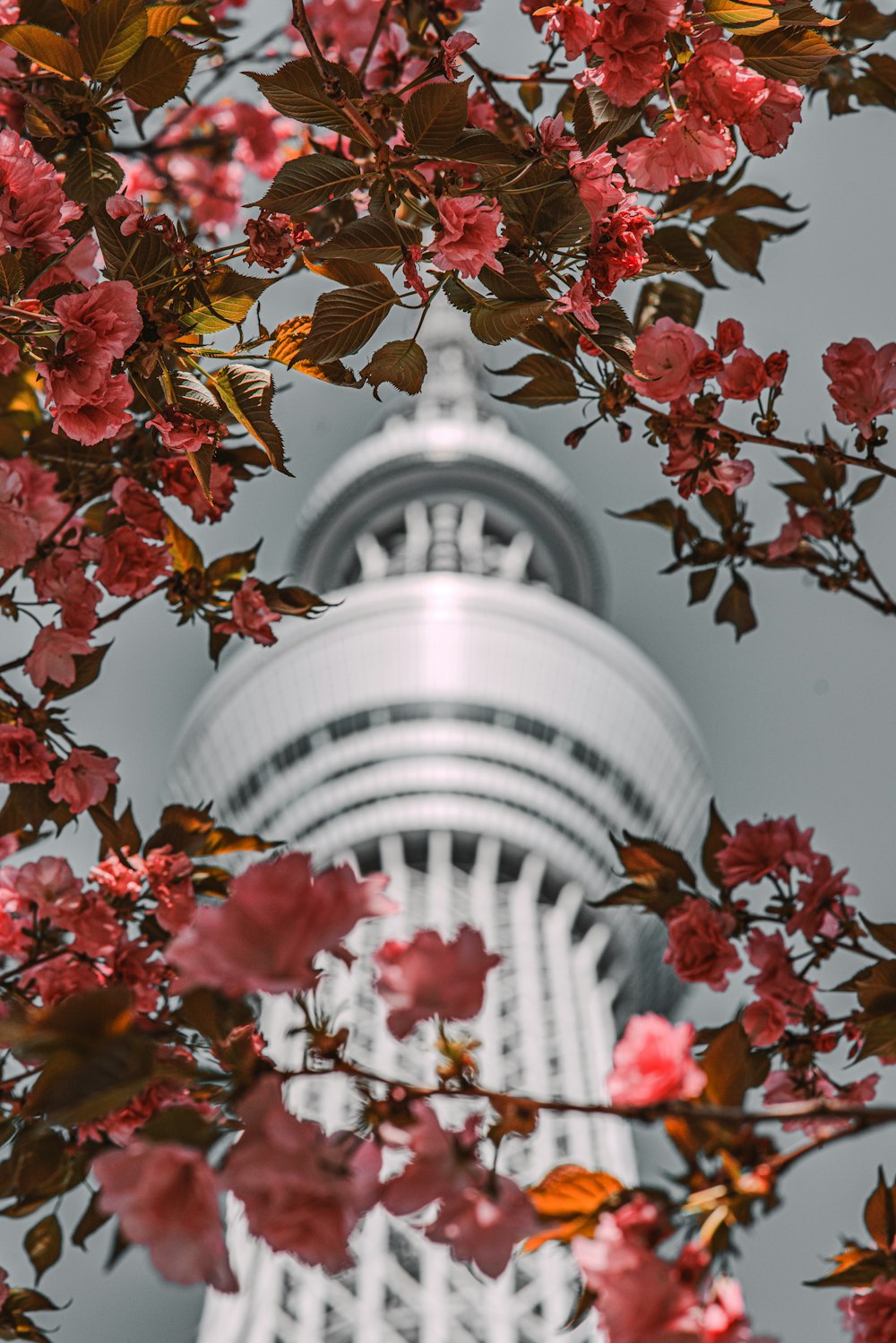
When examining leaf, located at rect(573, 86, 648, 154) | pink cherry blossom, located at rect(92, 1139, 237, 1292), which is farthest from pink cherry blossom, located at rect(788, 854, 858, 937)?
pink cherry blossom, located at rect(92, 1139, 237, 1292)

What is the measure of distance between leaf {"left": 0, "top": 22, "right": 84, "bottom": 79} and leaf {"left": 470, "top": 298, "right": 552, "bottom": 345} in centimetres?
111

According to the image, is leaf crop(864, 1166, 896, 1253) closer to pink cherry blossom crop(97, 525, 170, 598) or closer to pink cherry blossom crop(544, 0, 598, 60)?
pink cherry blossom crop(544, 0, 598, 60)

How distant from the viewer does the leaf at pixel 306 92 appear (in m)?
3.01

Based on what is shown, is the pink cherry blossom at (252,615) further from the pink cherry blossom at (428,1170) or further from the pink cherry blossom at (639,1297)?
the pink cherry blossom at (639,1297)

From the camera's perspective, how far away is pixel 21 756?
14.4 feet

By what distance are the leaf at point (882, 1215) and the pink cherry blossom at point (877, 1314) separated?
0.32ft

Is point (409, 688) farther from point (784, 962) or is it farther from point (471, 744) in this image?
point (784, 962)

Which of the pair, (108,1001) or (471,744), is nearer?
(108,1001)

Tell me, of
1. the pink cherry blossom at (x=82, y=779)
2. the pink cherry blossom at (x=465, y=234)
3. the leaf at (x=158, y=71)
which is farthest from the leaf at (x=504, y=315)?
the pink cherry blossom at (x=82, y=779)

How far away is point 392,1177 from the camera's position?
1985 mm

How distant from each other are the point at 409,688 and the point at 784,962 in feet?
143

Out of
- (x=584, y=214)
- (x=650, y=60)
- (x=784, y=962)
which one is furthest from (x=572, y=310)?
(x=784, y=962)

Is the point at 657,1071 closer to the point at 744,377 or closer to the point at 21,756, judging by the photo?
the point at 744,377

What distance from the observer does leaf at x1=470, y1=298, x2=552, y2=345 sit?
127 inches
